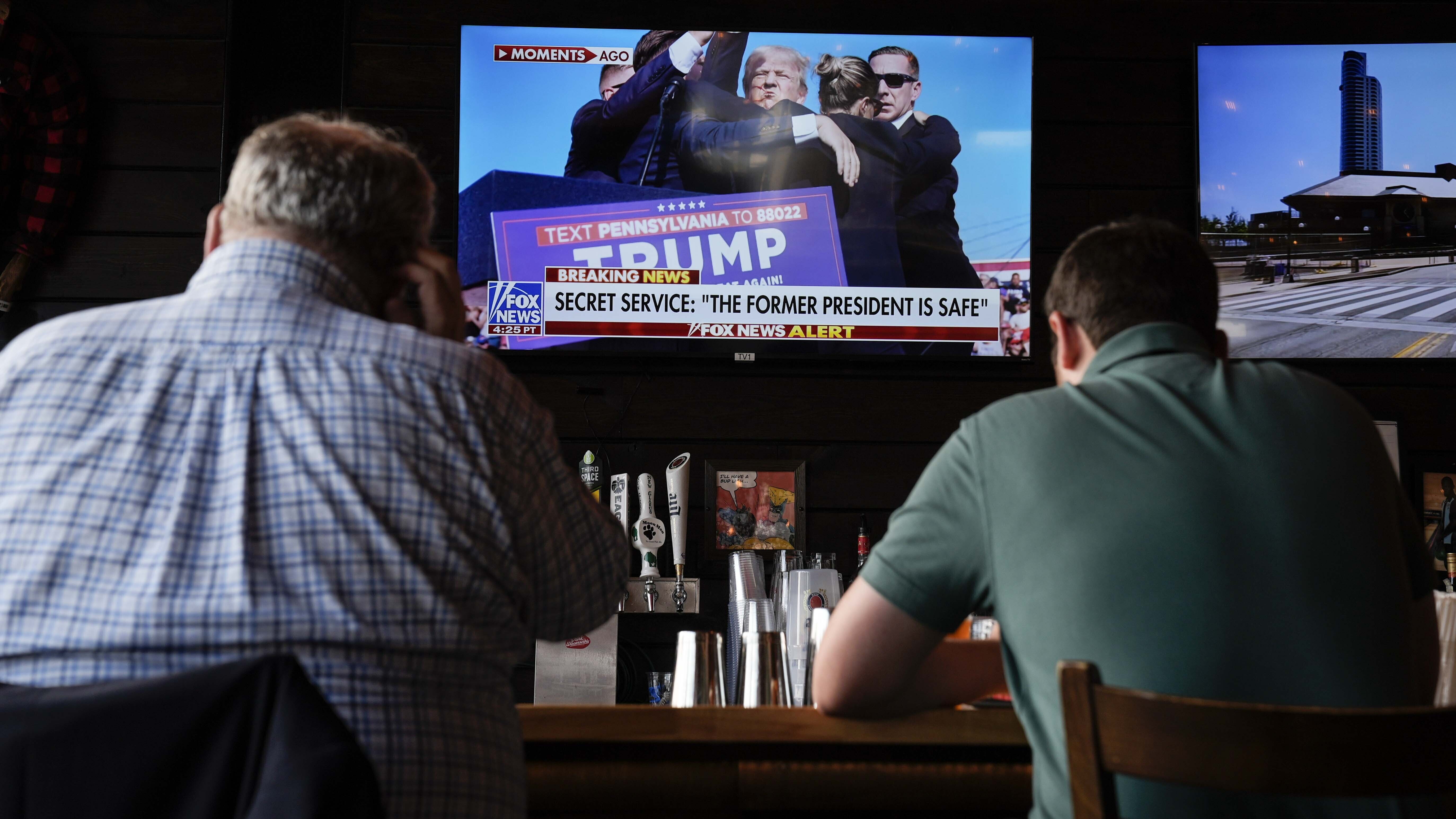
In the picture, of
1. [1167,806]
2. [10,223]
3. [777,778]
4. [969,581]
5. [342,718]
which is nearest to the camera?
[342,718]

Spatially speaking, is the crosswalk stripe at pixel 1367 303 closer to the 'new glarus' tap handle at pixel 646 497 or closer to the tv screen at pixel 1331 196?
the tv screen at pixel 1331 196

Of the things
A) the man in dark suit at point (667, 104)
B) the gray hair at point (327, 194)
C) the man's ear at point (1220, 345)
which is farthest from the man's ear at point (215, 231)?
the man in dark suit at point (667, 104)

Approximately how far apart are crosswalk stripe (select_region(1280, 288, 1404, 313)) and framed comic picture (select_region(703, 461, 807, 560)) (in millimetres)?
1295

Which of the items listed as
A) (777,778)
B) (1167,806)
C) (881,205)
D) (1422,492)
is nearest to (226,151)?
(881,205)

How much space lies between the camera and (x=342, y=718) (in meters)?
0.82

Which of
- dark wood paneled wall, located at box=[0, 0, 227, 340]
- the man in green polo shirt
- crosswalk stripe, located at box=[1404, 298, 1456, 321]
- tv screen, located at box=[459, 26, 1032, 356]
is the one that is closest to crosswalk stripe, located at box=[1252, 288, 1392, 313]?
crosswalk stripe, located at box=[1404, 298, 1456, 321]

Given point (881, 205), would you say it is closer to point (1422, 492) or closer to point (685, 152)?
point (685, 152)

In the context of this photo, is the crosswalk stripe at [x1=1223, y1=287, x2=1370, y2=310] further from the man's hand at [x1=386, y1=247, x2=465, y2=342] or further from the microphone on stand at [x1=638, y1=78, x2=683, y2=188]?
the man's hand at [x1=386, y1=247, x2=465, y2=342]

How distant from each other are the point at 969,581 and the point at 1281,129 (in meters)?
2.21

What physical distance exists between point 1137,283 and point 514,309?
1.73 metres

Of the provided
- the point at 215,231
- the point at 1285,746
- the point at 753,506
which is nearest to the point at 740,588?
the point at 753,506

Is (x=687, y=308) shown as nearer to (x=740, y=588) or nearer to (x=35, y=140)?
(x=740, y=588)

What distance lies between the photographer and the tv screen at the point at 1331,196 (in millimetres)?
2742

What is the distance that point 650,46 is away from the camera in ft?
8.93
